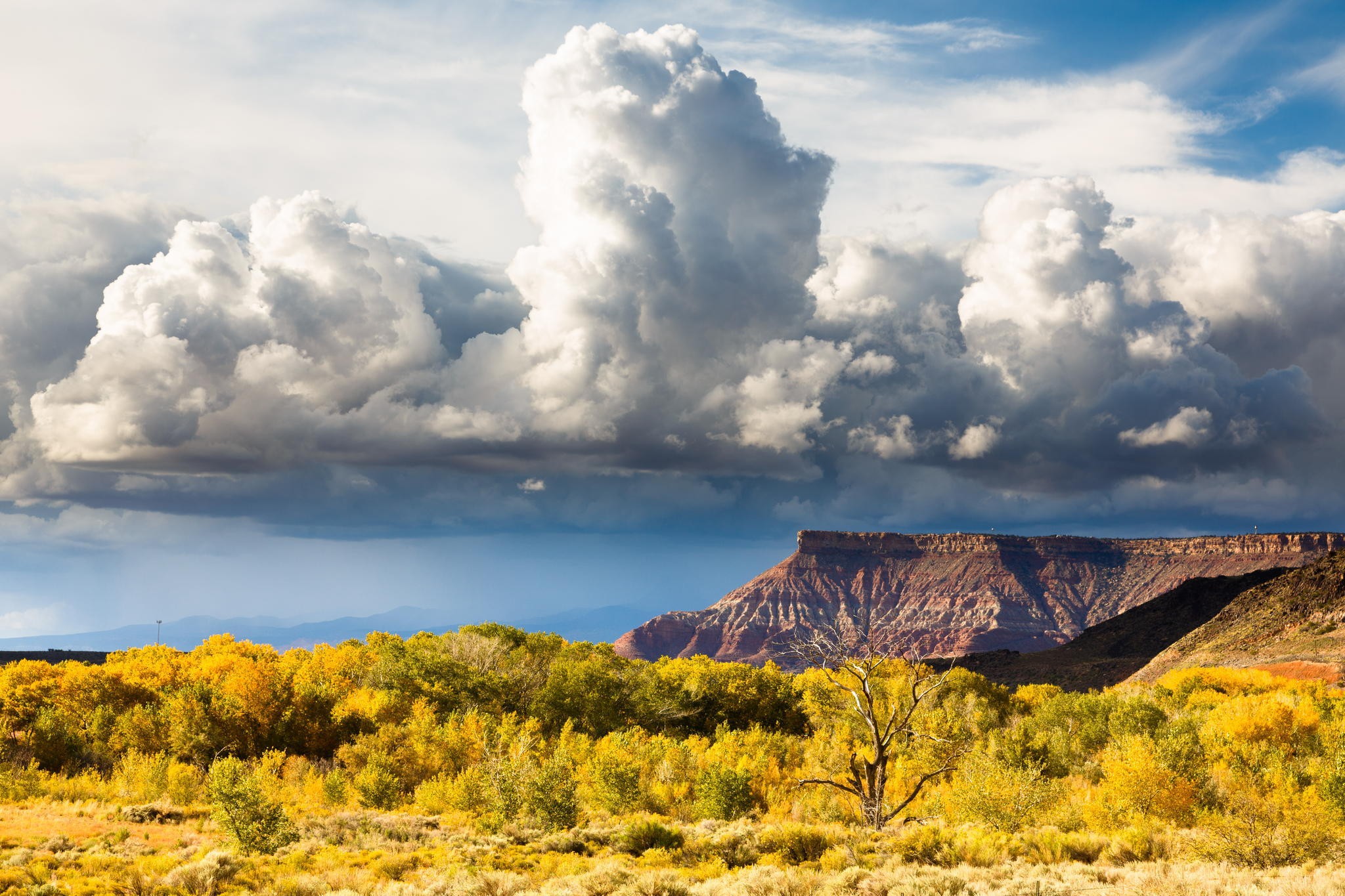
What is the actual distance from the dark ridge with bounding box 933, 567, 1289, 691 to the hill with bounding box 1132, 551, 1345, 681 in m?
10.9

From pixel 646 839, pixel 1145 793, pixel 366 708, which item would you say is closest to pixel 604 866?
pixel 646 839

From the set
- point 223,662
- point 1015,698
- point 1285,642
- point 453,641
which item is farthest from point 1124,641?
point 223,662

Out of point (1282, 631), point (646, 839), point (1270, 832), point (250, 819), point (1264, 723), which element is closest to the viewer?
point (1270, 832)

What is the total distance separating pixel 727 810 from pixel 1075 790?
52.1ft

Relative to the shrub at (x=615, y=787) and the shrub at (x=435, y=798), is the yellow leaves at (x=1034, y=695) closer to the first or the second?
the shrub at (x=615, y=787)

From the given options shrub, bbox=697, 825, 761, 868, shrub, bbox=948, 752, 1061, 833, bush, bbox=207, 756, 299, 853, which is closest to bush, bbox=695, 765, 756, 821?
shrub, bbox=697, 825, 761, 868

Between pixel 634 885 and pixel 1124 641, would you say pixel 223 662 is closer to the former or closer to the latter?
pixel 634 885

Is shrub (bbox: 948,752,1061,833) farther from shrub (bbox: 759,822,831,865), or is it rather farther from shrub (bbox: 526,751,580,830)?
shrub (bbox: 526,751,580,830)

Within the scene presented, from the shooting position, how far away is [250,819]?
27875 millimetres

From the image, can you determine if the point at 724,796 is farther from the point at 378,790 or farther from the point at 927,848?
the point at 378,790

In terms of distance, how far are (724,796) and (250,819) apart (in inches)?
651

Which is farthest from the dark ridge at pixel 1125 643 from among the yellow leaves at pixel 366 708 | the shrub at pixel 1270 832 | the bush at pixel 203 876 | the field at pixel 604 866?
the bush at pixel 203 876

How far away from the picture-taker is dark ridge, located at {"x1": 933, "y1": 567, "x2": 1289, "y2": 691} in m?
→ 125

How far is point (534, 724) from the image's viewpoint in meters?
53.4
